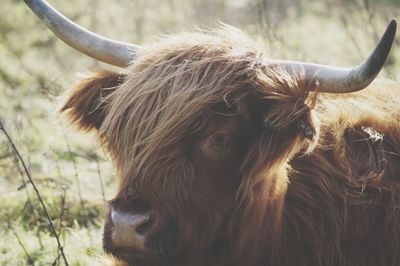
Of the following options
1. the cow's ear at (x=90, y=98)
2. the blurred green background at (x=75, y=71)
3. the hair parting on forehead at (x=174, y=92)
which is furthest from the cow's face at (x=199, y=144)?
the blurred green background at (x=75, y=71)

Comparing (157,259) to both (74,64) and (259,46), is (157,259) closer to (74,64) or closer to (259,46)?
(259,46)

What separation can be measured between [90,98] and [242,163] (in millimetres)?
947

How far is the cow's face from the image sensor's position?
10.7 ft

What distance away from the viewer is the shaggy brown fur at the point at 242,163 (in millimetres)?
3314

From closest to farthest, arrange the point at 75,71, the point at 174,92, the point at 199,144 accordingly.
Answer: the point at 199,144, the point at 174,92, the point at 75,71

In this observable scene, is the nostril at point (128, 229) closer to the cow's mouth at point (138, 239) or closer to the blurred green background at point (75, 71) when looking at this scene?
the cow's mouth at point (138, 239)

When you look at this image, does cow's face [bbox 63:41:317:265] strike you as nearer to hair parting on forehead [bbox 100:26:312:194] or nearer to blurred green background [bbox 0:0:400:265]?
hair parting on forehead [bbox 100:26:312:194]

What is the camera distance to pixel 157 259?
3205 millimetres

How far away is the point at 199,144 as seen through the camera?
3.36 m

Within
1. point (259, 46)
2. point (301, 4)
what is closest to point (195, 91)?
point (259, 46)

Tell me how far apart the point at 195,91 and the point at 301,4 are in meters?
10.9

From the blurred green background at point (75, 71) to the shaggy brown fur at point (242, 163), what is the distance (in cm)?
54

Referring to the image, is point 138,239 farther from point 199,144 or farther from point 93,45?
point 93,45

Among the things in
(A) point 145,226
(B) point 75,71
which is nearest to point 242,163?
(A) point 145,226
